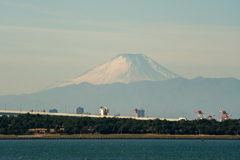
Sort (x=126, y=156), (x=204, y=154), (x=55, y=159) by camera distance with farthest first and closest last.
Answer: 1. (x=204, y=154)
2. (x=126, y=156)
3. (x=55, y=159)

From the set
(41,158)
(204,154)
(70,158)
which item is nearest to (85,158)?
(70,158)

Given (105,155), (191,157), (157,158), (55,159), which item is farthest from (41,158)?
(191,157)

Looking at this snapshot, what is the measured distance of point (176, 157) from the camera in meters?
164

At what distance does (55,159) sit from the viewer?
15475cm

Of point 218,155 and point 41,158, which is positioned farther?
point 218,155

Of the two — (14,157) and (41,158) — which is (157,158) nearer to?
(41,158)

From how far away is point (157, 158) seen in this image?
16000cm

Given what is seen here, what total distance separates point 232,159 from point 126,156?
3770 cm

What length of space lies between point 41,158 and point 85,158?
1532 centimetres

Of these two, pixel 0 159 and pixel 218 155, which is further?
pixel 218 155

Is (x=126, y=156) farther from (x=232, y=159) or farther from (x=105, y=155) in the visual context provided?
(x=232, y=159)

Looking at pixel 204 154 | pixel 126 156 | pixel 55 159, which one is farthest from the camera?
pixel 204 154

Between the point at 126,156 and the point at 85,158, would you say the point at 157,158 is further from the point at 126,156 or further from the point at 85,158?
the point at 85,158

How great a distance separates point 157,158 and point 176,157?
8.10m
